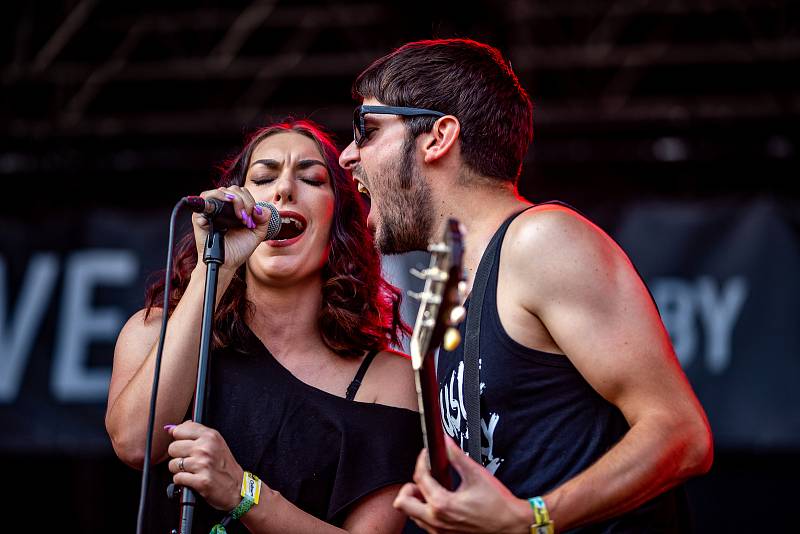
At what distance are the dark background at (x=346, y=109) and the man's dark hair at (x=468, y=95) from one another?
2.77 metres

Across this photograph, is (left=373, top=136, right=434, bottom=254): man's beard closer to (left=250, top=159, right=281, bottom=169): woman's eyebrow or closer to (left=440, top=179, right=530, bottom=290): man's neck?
(left=440, top=179, right=530, bottom=290): man's neck

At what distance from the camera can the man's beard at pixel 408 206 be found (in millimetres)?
3033

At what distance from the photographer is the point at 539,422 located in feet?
8.65

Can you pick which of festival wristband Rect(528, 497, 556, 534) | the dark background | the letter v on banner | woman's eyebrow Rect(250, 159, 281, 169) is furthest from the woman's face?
the letter v on banner

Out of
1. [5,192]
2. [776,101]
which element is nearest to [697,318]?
[776,101]

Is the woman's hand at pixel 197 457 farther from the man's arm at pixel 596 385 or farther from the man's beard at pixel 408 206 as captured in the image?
the man's beard at pixel 408 206

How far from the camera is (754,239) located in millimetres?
5895

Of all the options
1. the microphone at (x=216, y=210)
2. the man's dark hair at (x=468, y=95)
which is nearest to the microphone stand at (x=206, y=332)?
the microphone at (x=216, y=210)

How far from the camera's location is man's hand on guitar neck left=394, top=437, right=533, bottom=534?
231 cm

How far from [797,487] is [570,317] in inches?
199

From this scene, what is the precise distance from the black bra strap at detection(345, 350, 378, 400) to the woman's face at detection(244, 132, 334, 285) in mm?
368

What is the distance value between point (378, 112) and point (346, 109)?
3537mm

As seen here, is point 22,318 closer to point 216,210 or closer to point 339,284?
point 339,284

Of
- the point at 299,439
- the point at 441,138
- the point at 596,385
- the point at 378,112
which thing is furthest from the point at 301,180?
the point at 596,385
